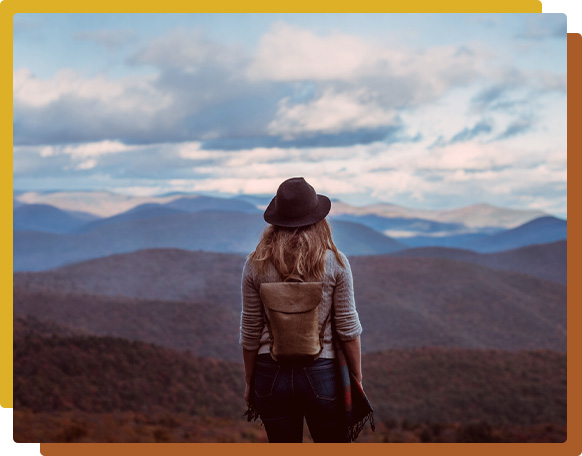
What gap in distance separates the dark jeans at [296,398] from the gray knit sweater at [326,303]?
0.26ft

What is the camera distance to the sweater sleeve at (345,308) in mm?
2768

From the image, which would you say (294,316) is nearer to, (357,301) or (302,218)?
(302,218)

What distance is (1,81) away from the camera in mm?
6867

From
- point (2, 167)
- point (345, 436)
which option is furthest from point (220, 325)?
point (345, 436)

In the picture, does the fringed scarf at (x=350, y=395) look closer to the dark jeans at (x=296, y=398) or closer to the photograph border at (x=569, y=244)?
the dark jeans at (x=296, y=398)

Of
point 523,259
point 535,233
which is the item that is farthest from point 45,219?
point 523,259

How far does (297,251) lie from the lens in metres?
2.74

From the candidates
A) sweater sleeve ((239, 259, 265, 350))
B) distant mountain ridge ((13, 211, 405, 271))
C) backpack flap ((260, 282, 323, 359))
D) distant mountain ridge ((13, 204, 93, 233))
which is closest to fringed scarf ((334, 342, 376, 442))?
backpack flap ((260, 282, 323, 359))

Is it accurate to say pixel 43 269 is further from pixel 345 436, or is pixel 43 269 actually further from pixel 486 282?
pixel 345 436

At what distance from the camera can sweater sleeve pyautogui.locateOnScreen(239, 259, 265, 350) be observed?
110 inches

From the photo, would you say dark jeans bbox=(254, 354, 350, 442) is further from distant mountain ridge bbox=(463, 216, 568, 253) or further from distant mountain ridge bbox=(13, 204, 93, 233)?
distant mountain ridge bbox=(463, 216, 568, 253)

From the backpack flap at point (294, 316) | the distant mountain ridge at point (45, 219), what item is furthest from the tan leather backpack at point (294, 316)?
the distant mountain ridge at point (45, 219)

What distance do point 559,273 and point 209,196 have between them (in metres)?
10.0

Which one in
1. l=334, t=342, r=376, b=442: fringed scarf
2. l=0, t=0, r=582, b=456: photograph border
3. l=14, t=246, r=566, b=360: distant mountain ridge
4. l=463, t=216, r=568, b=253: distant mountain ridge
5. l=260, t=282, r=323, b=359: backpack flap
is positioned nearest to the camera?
l=260, t=282, r=323, b=359: backpack flap
